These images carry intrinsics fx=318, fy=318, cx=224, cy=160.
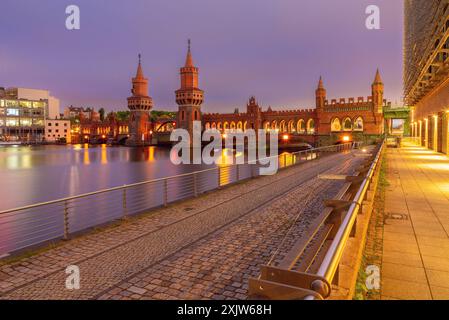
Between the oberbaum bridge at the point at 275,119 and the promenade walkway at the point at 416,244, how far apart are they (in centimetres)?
5030

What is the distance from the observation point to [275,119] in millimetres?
75500

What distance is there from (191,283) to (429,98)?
34.5m

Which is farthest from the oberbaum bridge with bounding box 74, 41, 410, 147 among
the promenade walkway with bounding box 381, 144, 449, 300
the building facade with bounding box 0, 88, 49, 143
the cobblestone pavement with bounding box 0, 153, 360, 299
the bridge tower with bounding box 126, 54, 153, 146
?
the cobblestone pavement with bounding box 0, 153, 360, 299

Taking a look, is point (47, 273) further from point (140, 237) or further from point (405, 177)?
point (405, 177)

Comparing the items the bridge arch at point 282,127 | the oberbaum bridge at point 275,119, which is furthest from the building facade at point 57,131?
the bridge arch at point 282,127

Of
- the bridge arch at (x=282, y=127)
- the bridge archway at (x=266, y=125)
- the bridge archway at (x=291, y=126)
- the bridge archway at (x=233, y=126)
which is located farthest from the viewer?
the bridge archway at (x=233, y=126)

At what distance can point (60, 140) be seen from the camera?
119312 mm

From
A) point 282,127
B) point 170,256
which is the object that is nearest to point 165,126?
point 282,127

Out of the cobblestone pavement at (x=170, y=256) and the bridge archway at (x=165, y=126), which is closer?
the cobblestone pavement at (x=170, y=256)

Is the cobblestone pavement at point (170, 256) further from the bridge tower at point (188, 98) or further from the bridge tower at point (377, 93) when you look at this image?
the bridge tower at point (188, 98)

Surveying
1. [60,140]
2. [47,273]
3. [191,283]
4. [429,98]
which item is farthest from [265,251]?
[60,140]

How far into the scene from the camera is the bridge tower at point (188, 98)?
81925 mm
